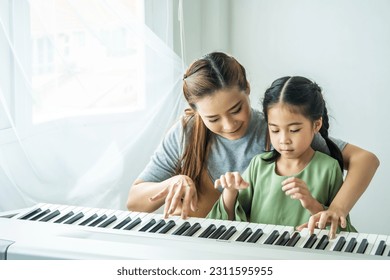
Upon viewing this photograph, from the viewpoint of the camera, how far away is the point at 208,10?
173 centimetres

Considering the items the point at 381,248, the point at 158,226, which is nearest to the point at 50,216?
the point at 158,226

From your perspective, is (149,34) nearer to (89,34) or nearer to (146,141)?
(89,34)

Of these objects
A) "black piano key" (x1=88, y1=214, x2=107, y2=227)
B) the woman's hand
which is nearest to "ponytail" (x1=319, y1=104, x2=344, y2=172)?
the woman's hand

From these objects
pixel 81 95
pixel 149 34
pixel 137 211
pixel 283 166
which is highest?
pixel 149 34

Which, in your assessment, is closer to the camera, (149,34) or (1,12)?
(1,12)

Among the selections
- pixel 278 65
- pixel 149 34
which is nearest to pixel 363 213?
pixel 278 65

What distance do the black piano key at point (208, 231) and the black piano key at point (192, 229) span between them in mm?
19

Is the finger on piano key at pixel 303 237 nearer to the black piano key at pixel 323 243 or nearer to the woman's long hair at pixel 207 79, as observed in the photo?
the black piano key at pixel 323 243

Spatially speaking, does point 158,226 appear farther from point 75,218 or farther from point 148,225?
point 75,218

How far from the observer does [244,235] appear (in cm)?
148

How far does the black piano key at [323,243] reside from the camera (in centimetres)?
141

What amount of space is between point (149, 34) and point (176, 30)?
61 mm

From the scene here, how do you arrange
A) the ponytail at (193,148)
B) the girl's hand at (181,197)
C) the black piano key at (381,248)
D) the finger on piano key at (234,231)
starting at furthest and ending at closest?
the ponytail at (193,148)
the girl's hand at (181,197)
the finger on piano key at (234,231)
the black piano key at (381,248)

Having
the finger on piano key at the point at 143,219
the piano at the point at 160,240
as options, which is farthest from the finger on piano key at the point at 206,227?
the finger on piano key at the point at 143,219
